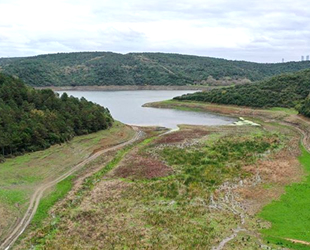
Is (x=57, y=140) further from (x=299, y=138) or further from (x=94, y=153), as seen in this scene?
(x=299, y=138)

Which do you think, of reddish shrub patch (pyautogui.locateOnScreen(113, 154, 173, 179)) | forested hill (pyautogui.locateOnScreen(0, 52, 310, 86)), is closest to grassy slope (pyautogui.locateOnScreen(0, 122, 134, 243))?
reddish shrub patch (pyautogui.locateOnScreen(113, 154, 173, 179))

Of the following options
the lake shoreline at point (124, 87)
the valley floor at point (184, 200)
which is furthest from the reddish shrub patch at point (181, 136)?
the lake shoreline at point (124, 87)

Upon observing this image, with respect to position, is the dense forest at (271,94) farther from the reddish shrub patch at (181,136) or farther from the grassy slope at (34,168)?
the grassy slope at (34,168)

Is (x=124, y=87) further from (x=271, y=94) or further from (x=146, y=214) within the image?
(x=146, y=214)

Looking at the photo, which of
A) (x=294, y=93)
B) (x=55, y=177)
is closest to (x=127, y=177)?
(x=55, y=177)

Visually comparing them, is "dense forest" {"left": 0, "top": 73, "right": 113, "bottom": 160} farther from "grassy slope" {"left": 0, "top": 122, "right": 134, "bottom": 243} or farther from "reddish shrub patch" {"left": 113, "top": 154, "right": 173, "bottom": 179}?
"reddish shrub patch" {"left": 113, "top": 154, "right": 173, "bottom": 179}
